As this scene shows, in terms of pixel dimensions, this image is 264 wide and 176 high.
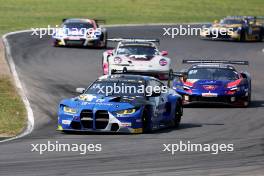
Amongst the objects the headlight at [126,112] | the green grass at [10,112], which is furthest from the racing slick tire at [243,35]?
the headlight at [126,112]

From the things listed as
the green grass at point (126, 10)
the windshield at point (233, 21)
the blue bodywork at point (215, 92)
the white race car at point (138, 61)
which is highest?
the blue bodywork at point (215, 92)

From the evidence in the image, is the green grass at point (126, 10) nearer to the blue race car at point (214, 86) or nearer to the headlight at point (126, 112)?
the blue race car at point (214, 86)

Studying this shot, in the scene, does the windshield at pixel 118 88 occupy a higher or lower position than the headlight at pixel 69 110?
higher

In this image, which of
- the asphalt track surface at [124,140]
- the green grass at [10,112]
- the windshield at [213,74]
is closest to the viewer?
the asphalt track surface at [124,140]

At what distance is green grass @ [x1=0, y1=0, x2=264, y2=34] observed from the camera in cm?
5844

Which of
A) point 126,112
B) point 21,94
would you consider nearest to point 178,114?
point 126,112

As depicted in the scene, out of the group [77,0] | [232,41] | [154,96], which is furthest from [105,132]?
[77,0]

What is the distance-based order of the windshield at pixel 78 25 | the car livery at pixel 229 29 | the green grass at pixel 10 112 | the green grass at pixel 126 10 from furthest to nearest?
1. the green grass at pixel 126 10
2. the car livery at pixel 229 29
3. the windshield at pixel 78 25
4. the green grass at pixel 10 112

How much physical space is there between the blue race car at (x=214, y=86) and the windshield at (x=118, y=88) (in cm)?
483

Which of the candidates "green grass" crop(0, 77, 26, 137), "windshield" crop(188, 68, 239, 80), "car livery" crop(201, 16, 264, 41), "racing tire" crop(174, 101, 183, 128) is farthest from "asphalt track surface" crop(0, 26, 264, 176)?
"car livery" crop(201, 16, 264, 41)

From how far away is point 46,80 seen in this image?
2911cm

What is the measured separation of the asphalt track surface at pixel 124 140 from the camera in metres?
13.9

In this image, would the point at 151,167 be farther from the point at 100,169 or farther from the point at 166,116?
the point at 166,116

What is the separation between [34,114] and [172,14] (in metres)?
41.9
